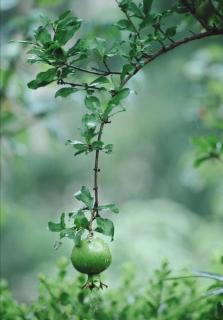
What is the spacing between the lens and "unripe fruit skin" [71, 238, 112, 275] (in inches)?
26.3

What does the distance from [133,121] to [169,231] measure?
2.21 m

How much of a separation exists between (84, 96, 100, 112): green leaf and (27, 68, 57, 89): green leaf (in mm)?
44

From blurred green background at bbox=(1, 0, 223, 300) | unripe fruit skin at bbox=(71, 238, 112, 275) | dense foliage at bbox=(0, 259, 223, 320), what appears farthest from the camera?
blurred green background at bbox=(1, 0, 223, 300)

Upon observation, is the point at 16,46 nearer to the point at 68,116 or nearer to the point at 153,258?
the point at 153,258

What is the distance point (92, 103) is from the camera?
0.71m

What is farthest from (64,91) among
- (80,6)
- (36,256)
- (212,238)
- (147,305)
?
(80,6)

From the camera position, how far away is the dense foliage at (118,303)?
3.30 ft

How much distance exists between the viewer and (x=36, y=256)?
4742 millimetres

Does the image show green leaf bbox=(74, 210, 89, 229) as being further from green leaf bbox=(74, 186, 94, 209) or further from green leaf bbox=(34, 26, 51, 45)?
green leaf bbox=(34, 26, 51, 45)

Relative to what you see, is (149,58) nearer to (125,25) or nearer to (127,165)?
(125,25)

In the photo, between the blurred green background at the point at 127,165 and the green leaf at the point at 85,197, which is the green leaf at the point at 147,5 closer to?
the green leaf at the point at 85,197

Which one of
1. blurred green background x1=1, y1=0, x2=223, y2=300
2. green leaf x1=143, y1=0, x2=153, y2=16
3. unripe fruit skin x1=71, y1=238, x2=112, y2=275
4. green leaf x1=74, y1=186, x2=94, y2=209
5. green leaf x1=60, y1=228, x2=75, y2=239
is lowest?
unripe fruit skin x1=71, y1=238, x2=112, y2=275

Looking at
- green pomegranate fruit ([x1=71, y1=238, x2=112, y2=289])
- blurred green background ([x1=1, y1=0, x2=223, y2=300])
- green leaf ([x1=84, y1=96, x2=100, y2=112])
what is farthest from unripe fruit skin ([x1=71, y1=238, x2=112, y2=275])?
blurred green background ([x1=1, y1=0, x2=223, y2=300])

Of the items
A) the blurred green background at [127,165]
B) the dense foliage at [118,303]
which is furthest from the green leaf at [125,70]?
the blurred green background at [127,165]
